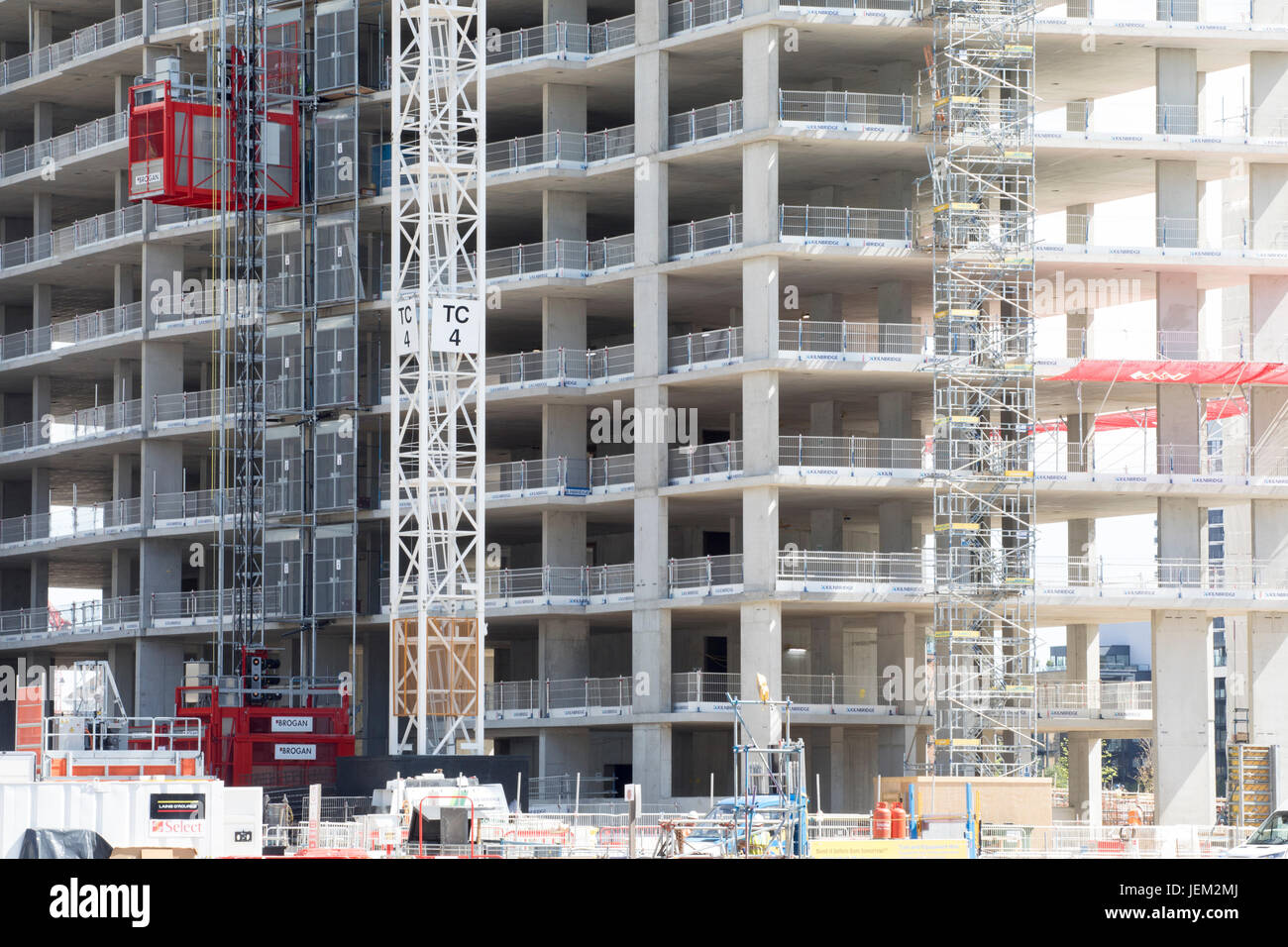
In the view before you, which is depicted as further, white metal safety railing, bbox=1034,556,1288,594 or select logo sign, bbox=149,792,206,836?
white metal safety railing, bbox=1034,556,1288,594

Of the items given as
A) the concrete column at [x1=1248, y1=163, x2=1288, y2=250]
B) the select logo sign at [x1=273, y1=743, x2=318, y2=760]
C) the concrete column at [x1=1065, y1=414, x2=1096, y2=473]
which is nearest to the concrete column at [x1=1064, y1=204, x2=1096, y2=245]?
the concrete column at [x1=1248, y1=163, x2=1288, y2=250]

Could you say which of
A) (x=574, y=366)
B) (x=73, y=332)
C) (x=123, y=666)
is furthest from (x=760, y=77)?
(x=123, y=666)

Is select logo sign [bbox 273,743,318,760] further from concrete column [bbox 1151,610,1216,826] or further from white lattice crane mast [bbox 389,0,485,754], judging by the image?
concrete column [bbox 1151,610,1216,826]

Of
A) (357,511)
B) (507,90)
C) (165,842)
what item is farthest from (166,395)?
(165,842)

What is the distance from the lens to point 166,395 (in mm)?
78312

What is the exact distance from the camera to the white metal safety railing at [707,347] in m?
64.2

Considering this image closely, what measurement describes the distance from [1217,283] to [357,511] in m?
31.0

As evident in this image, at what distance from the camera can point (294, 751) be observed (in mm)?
59938

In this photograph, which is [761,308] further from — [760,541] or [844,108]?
[844,108]

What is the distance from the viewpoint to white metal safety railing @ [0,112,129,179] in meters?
79.9

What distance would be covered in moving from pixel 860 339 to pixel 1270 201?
14.2 meters

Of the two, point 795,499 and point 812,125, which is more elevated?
point 812,125

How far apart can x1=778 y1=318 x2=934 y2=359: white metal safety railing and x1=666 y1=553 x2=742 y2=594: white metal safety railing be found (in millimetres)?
7094
